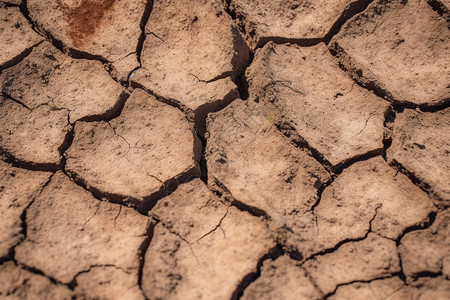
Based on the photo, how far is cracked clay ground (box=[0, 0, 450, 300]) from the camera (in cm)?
129

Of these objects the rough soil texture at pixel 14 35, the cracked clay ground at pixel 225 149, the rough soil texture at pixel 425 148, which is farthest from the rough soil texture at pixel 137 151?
the rough soil texture at pixel 425 148

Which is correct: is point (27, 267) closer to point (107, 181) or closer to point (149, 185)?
point (107, 181)

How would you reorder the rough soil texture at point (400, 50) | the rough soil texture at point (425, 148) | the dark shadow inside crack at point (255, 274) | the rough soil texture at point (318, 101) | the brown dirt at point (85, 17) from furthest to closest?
1. the brown dirt at point (85, 17)
2. the rough soil texture at point (400, 50)
3. the rough soil texture at point (318, 101)
4. the rough soil texture at point (425, 148)
5. the dark shadow inside crack at point (255, 274)

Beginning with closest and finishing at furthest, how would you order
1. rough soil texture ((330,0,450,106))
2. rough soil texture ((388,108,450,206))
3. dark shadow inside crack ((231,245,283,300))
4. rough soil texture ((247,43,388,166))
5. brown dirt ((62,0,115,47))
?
dark shadow inside crack ((231,245,283,300)), rough soil texture ((388,108,450,206)), rough soil texture ((247,43,388,166)), rough soil texture ((330,0,450,106)), brown dirt ((62,0,115,47))

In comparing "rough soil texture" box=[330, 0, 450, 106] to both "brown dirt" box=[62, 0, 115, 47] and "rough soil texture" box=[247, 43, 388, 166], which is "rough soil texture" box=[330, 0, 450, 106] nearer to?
"rough soil texture" box=[247, 43, 388, 166]

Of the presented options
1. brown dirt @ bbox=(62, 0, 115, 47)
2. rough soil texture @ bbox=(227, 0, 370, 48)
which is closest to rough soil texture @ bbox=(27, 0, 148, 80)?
brown dirt @ bbox=(62, 0, 115, 47)

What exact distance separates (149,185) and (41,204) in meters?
0.42

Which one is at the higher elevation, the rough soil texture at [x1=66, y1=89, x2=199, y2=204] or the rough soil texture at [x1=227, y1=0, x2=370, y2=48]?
the rough soil texture at [x1=227, y1=0, x2=370, y2=48]

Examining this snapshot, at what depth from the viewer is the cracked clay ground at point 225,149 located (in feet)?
4.25

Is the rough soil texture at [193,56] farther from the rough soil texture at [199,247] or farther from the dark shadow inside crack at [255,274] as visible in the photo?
the dark shadow inside crack at [255,274]

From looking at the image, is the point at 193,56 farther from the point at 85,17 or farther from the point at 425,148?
the point at 425,148

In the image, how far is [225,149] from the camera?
155 centimetres

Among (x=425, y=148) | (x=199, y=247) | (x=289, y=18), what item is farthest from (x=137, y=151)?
(x=425, y=148)

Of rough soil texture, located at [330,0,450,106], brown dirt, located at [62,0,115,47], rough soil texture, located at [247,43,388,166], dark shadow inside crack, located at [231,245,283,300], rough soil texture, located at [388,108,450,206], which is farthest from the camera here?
brown dirt, located at [62,0,115,47]
